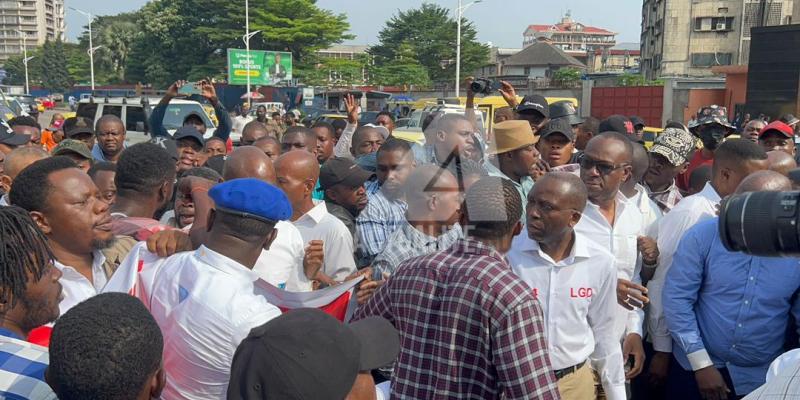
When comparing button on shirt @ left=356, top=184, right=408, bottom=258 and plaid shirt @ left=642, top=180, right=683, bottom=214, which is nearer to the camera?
button on shirt @ left=356, top=184, right=408, bottom=258

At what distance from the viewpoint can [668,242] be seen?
12.0 feet

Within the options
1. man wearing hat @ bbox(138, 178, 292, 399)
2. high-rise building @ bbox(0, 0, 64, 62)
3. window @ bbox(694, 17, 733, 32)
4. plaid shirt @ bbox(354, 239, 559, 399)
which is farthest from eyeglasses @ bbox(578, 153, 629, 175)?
high-rise building @ bbox(0, 0, 64, 62)

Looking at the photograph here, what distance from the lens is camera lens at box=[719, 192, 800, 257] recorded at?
57.7 inches

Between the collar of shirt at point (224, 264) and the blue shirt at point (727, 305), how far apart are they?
7.16ft

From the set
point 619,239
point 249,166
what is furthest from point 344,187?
point 619,239

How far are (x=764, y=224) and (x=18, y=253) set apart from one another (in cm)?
215

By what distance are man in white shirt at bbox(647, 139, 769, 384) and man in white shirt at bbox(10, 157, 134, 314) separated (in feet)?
8.93

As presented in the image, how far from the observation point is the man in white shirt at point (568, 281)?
2838 mm

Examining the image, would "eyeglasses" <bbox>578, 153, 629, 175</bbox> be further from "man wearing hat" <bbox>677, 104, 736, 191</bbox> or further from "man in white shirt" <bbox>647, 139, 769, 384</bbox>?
"man wearing hat" <bbox>677, 104, 736, 191</bbox>

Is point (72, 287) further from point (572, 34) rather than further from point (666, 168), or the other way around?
point (572, 34)

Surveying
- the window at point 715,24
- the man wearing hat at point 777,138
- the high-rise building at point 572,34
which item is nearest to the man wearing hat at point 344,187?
the man wearing hat at point 777,138

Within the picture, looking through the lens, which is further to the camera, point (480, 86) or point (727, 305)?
point (480, 86)

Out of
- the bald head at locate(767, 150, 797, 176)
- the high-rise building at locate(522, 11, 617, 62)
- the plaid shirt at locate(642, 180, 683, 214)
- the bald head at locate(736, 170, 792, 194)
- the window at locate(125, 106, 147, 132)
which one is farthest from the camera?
the high-rise building at locate(522, 11, 617, 62)

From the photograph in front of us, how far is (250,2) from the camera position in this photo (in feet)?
156
